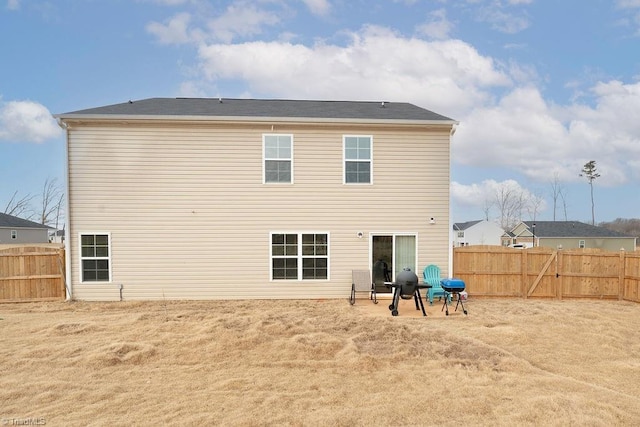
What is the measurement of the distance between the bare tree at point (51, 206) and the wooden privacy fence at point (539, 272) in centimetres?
4278

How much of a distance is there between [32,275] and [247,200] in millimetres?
6532

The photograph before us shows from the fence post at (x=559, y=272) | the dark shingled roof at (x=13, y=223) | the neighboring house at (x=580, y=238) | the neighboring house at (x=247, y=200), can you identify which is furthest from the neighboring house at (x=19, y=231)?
the neighboring house at (x=580, y=238)

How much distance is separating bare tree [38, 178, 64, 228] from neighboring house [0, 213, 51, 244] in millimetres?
3265

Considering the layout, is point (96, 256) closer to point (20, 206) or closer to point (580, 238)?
point (20, 206)

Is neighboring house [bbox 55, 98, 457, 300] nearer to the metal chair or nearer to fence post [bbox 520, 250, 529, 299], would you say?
the metal chair

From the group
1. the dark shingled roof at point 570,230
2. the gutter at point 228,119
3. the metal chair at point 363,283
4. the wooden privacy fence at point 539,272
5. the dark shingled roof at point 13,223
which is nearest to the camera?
the gutter at point 228,119

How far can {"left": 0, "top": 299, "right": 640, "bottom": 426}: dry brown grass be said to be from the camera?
393 centimetres

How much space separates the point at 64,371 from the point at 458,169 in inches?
729

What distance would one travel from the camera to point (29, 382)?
15.6 ft

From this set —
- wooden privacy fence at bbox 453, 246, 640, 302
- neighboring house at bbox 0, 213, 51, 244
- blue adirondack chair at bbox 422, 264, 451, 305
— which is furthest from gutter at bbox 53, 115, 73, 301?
neighboring house at bbox 0, 213, 51, 244

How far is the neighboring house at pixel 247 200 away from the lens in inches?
401

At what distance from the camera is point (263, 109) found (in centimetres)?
1140

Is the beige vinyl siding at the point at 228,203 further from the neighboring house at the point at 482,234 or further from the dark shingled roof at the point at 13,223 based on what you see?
the neighboring house at the point at 482,234

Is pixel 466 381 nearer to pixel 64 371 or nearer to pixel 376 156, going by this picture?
pixel 64 371
